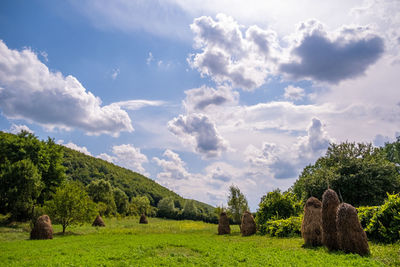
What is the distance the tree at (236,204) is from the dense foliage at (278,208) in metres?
4.42

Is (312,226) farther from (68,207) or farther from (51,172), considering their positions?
(51,172)

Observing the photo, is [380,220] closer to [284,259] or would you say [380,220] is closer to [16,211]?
[284,259]

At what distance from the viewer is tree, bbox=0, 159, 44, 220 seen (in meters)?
36.8

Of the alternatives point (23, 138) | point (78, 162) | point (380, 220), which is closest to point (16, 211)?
point (23, 138)

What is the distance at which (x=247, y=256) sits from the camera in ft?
44.0

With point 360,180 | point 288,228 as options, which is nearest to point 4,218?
point 288,228

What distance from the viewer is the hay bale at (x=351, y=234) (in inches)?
488

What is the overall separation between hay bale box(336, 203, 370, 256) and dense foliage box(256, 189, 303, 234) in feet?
51.2

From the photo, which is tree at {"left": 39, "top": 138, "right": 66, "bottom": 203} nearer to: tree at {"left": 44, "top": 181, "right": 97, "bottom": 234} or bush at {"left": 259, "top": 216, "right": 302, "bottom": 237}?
tree at {"left": 44, "top": 181, "right": 97, "bottom": 234}

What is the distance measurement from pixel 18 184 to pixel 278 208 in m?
37.7

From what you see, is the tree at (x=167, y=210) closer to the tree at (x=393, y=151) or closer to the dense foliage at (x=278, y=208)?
the dense foliage at (x=278, y=208)

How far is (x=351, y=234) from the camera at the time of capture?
1252 centimetres

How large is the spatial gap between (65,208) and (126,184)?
267ft

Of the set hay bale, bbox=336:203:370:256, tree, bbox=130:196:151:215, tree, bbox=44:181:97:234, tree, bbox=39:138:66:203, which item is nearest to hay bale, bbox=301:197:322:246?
hay bale, bbox=336:203:370:256
